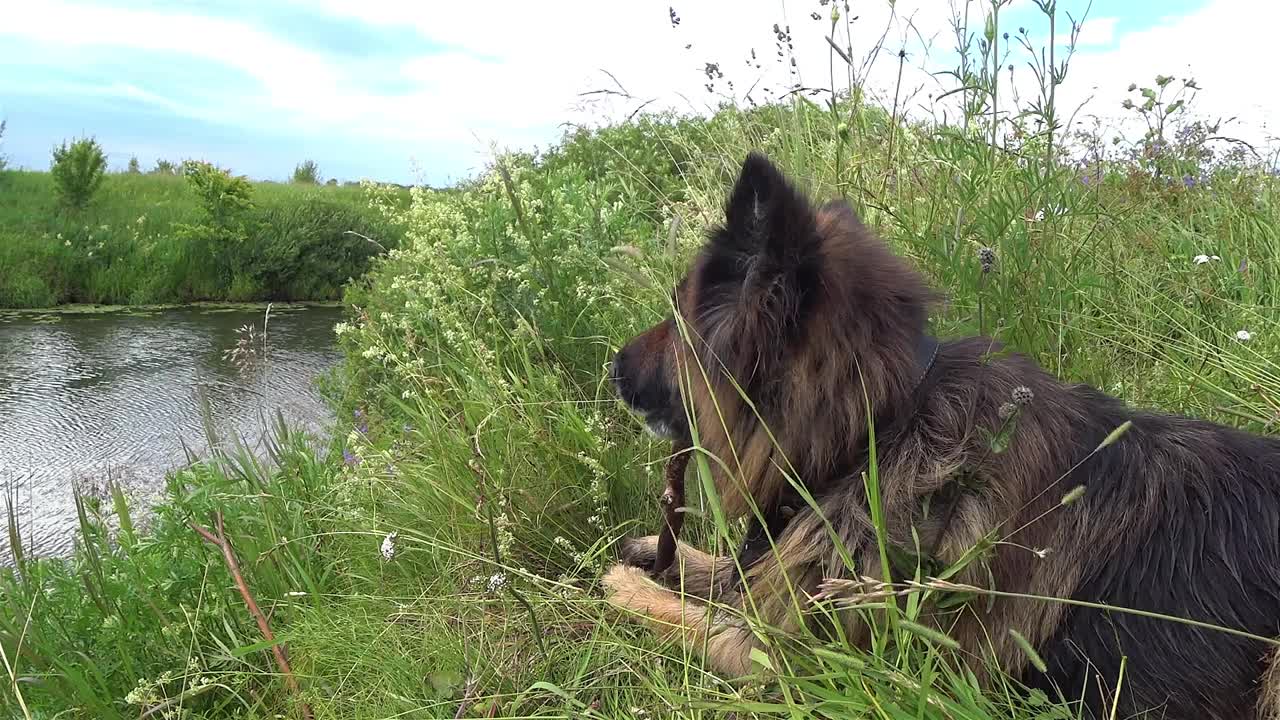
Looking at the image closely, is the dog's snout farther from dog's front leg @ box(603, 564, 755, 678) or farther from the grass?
dog's front leg @ box(603, 564, 755, 678)

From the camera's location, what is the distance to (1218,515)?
5.39 feet

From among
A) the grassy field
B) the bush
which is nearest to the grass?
the grassy field

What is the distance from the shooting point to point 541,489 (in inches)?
113

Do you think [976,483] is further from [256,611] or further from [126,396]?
[126,396]

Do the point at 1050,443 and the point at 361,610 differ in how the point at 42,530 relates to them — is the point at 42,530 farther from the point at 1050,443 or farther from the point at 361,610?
the point at 1050,443

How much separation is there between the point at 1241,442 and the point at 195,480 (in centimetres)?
399

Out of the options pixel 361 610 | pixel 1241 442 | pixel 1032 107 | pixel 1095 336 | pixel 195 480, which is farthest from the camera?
pixel 195 480

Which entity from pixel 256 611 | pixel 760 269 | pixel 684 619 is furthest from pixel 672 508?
pixel 256 611

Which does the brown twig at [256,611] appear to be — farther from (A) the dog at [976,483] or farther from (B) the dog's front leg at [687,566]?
(A) the dog at [976,483]

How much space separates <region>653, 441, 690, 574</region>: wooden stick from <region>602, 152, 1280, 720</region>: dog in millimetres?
407

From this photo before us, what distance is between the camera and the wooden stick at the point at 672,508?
7.53 ft

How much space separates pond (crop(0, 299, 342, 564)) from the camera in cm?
500

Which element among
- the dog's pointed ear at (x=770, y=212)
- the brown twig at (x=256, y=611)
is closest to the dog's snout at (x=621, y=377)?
the dog's pointed ear at (x=770, y=212)

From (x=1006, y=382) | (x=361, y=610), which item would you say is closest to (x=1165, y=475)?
(x=1006, y=382)
